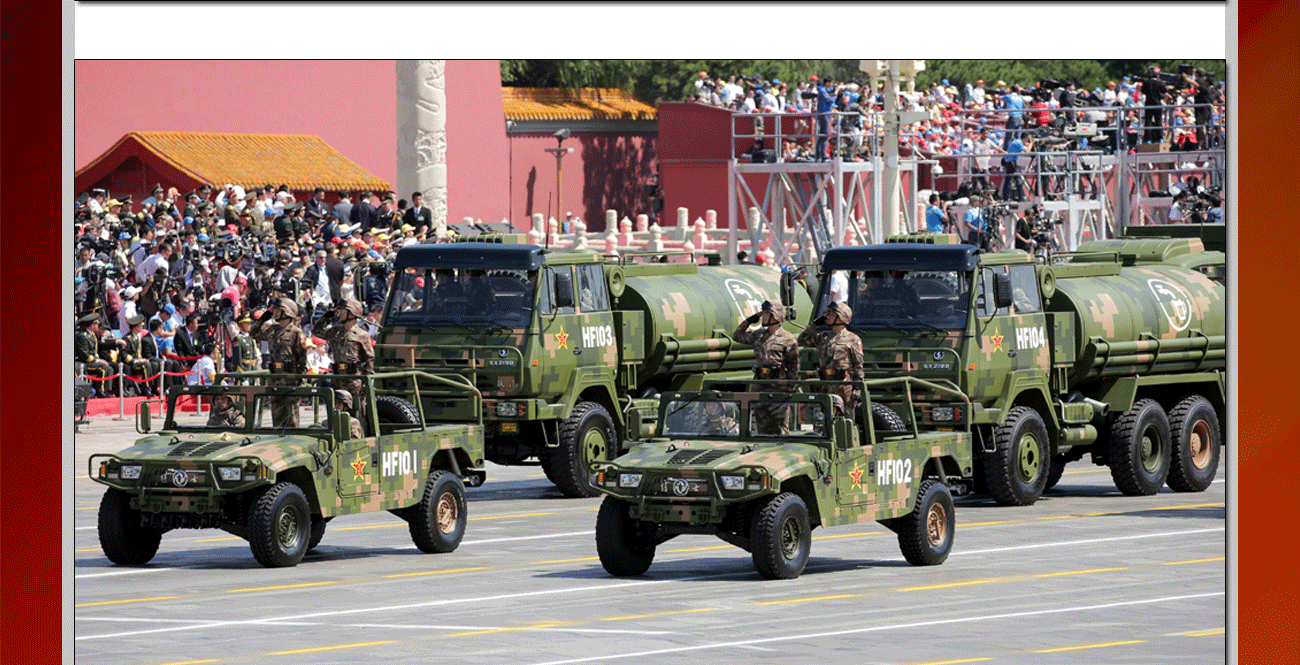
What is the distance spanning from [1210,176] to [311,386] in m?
29.2

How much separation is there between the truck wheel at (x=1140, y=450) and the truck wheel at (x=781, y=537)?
765 centimetres

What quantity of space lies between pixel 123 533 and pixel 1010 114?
31645 mm

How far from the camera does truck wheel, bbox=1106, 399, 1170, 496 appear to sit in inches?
914

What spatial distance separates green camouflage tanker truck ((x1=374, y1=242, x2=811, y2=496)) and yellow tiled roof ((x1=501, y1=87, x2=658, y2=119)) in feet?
138

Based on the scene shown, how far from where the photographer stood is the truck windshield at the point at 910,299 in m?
21.7

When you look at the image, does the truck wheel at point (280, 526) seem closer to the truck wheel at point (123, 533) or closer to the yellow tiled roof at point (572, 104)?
the truck wheel at point (123, 533)

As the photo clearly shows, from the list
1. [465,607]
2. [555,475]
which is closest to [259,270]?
[555,475]

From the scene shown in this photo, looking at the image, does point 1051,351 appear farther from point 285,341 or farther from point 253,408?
point 253,408

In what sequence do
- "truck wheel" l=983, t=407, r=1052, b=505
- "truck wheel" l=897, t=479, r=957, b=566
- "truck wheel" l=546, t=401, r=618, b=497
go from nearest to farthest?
"truck wheel" l=897, t=479, r=957, b=566 → "truck wheel" l=983, t=407, r=1052, b=505 → "truck wheel" l=546, t=401, r=618, b=497

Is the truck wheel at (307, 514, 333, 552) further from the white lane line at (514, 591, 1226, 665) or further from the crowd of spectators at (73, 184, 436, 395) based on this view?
the crowd of spectators at (73, 184, 436, 395)

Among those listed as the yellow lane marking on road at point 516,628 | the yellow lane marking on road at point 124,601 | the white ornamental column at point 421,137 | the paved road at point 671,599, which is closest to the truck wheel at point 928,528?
the paved road at point 671,599

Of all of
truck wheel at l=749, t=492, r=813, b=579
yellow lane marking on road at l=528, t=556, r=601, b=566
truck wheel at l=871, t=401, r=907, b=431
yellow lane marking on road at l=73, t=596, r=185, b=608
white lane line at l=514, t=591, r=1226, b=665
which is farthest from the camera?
truck wheel at l=871, t=401, r=907, b=431

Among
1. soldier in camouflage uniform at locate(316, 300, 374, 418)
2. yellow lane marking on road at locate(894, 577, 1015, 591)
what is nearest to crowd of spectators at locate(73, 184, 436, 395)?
soldier in camouflage uniform at locate(316, 300, 374, 418)

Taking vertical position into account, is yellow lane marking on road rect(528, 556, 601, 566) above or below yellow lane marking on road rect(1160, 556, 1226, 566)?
below
